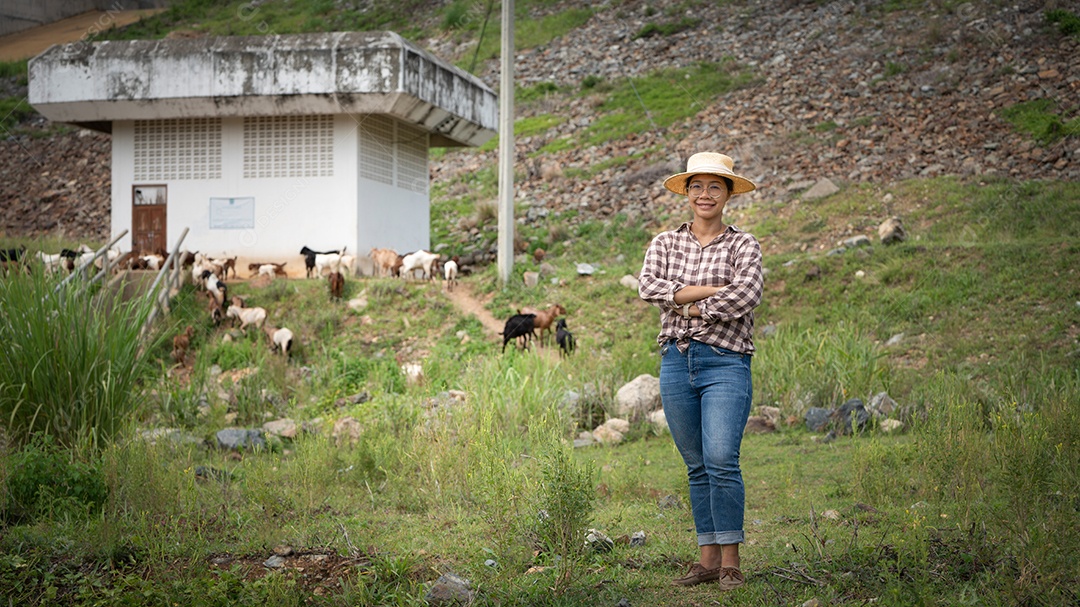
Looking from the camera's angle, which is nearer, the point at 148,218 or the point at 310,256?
the point at 310,256

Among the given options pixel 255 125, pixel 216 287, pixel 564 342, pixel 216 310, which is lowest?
pixel 564 342

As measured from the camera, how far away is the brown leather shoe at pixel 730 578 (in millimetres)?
4484

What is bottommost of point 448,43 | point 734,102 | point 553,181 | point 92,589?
point 92,589

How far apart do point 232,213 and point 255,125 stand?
1.67 meters

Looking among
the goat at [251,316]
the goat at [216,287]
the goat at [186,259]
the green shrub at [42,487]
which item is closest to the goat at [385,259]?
the goat at [216,287]

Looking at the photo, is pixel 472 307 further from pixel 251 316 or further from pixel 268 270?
pixel 268 270

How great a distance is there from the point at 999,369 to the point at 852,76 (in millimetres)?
17017

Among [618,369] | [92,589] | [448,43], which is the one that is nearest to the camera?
[92,589]

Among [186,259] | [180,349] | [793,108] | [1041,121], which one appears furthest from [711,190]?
[793,108]

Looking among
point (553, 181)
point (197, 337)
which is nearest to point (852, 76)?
point (553, 181)

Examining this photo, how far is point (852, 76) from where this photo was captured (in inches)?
1022

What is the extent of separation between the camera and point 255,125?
1788 cm

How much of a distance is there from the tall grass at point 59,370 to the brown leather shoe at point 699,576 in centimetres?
452

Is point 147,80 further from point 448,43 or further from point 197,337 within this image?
point 448,43
